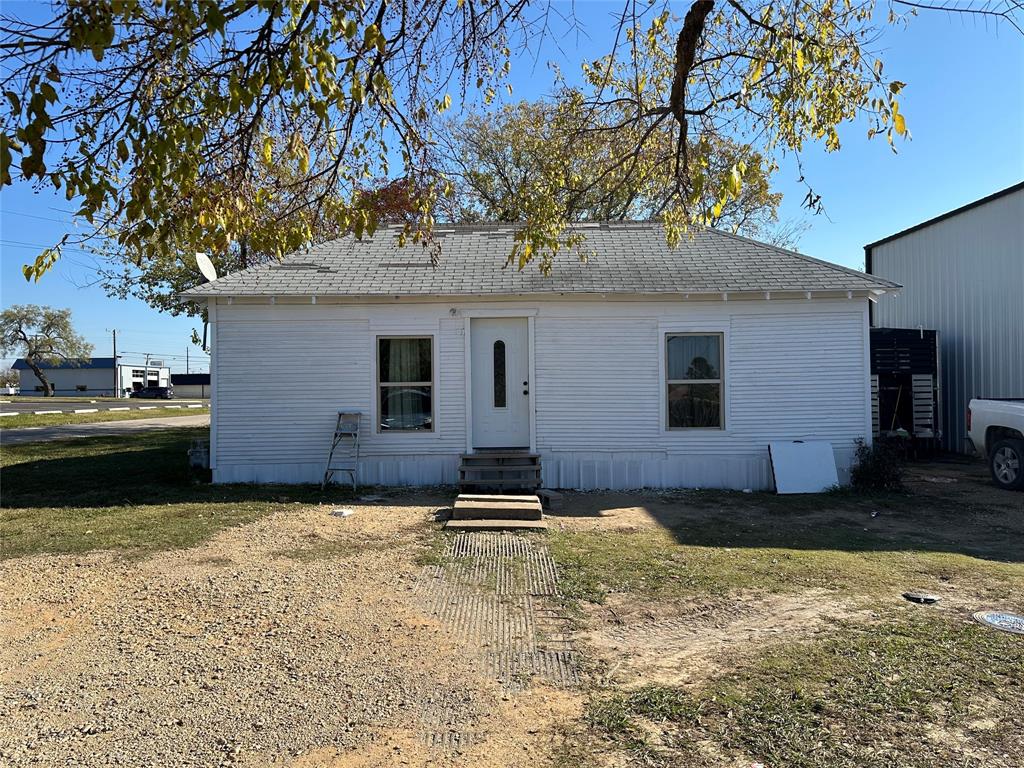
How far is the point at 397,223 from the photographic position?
13.0 metres

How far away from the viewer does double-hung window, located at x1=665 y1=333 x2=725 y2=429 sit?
10.4m

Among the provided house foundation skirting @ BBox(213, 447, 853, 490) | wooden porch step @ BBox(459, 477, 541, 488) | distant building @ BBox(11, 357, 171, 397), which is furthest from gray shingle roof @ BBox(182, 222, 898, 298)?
distant building @ BBox(11, 357, 171, 397)

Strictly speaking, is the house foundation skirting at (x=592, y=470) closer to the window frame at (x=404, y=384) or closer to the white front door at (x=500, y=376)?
the window frame at (x=404, y=384)

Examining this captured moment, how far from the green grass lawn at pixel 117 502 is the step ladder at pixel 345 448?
33 centimetres

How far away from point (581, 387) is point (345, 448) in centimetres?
385

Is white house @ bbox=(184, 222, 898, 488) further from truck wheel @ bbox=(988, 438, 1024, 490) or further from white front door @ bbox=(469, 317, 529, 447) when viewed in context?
truck wheel @ bbox=(988, 438, 1024, 490)

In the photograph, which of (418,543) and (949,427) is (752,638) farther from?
(949,427)

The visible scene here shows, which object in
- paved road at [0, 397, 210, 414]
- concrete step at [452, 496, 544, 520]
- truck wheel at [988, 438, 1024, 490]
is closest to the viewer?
concrete step at [452, 496, 544, 520]

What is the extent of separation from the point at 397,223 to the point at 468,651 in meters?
10.3

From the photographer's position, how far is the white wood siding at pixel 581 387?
407 inches

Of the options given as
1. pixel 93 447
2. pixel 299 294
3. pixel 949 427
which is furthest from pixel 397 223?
pixel 949 427

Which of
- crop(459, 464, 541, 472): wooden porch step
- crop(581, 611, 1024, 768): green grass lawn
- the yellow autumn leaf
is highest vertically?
the yellow autumn leaf

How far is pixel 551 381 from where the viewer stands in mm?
10352

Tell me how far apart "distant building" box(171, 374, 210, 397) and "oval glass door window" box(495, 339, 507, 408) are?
6966 cm
